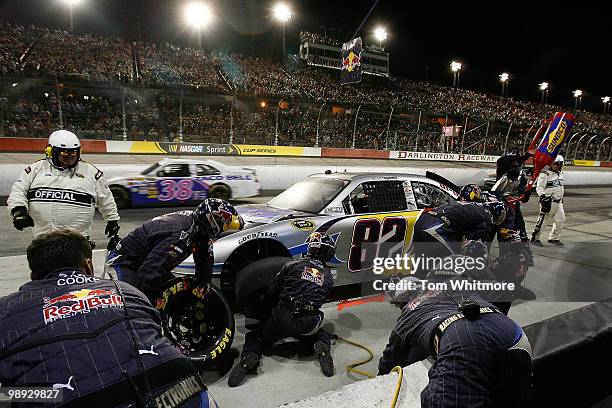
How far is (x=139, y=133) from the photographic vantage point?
1989 cm

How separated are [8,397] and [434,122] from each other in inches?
1450

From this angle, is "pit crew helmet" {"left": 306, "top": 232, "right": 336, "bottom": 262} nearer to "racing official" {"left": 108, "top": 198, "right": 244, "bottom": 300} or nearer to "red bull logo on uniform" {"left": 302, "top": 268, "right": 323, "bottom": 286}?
"red bull logo on uniform" {"left": 302, "top": 268, "right": 323, "bottom": 286}

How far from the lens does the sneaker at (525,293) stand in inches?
201

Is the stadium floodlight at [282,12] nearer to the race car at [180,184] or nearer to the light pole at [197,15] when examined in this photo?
the light pole at [197,15]

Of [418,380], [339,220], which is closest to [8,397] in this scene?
[418,380]

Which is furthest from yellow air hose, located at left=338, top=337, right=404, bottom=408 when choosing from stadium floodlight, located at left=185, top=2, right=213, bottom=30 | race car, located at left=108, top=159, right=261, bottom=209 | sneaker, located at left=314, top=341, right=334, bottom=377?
stadium floodlight, located at left=185, top=2, right=213, bottom=30

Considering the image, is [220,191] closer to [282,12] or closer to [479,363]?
[479,363]

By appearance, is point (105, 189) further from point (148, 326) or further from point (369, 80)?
point (369, 80)

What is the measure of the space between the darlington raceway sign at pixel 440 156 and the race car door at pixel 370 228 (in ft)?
71.1

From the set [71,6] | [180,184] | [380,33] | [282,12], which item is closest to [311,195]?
[180,184]

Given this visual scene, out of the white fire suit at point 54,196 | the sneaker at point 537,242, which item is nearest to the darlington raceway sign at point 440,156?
the sneaker at point 537,242

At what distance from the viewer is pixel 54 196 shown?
371cm

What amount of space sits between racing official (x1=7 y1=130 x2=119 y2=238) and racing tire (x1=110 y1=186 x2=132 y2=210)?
6.26 metres

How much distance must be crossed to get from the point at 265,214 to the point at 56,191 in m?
2.14
